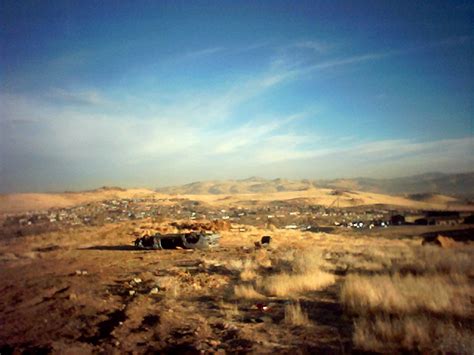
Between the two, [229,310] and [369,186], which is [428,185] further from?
[229,310]

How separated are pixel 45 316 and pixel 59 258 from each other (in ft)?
31.1

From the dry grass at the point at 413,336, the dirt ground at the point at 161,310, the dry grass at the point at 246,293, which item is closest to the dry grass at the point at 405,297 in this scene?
the dirt ground at the point at 161,310

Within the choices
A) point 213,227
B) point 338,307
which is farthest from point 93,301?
point 213,227

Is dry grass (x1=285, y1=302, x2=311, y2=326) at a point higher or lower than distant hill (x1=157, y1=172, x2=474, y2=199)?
higher

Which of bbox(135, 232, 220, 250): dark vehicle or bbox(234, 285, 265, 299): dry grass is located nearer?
bbox(234, 285, 265, 299): dry grass

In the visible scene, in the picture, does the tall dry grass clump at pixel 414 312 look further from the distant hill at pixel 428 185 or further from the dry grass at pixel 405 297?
the distant hill at pixel 428 185

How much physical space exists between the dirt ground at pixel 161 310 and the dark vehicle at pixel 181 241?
9.26 feet

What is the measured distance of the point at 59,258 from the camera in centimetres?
1677

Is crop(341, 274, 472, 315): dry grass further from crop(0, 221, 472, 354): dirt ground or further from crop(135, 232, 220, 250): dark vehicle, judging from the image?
crop(135, 232, 220, 250): dark vehicle

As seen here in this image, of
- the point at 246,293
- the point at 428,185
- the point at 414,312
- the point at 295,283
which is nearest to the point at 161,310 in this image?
the point at 246,293

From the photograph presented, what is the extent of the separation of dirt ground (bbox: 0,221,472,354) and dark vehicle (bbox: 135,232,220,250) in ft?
9.26

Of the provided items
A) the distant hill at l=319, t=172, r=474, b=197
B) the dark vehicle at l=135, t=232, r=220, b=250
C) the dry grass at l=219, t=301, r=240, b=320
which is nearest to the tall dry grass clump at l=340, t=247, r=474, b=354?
the dry grass at l=219, t=301, r=240, b=320

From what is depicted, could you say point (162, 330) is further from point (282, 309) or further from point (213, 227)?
point (213, 227)

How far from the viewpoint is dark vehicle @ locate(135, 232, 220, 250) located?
18047mm
